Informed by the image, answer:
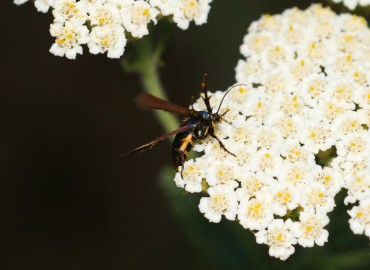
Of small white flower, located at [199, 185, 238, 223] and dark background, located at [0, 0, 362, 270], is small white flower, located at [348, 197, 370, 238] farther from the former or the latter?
dark background, located at [0, 0, 362, 270]

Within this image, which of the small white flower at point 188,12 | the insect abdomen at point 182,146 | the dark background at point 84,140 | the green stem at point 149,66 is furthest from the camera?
the dark background at point 84,140

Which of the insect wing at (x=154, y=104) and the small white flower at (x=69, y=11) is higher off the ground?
the small white flower at (x=69, y=11)

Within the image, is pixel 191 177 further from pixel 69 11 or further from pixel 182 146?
pixel 69 11

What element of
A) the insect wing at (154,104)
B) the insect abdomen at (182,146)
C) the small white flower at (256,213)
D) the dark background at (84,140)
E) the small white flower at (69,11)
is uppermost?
the dark background at (84,140)

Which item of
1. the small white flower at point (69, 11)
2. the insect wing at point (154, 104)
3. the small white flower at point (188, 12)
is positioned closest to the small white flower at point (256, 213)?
the insect wing at point (154, 104)

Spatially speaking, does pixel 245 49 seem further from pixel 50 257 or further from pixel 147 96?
pixel 50 257

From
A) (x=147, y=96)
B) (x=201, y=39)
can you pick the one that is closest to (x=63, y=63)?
(x=201, y=39)

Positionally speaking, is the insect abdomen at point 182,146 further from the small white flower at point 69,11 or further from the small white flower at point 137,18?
the small white flower at point 69,11

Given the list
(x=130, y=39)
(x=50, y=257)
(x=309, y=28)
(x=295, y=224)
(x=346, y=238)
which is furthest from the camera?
(x=50, y=257)
